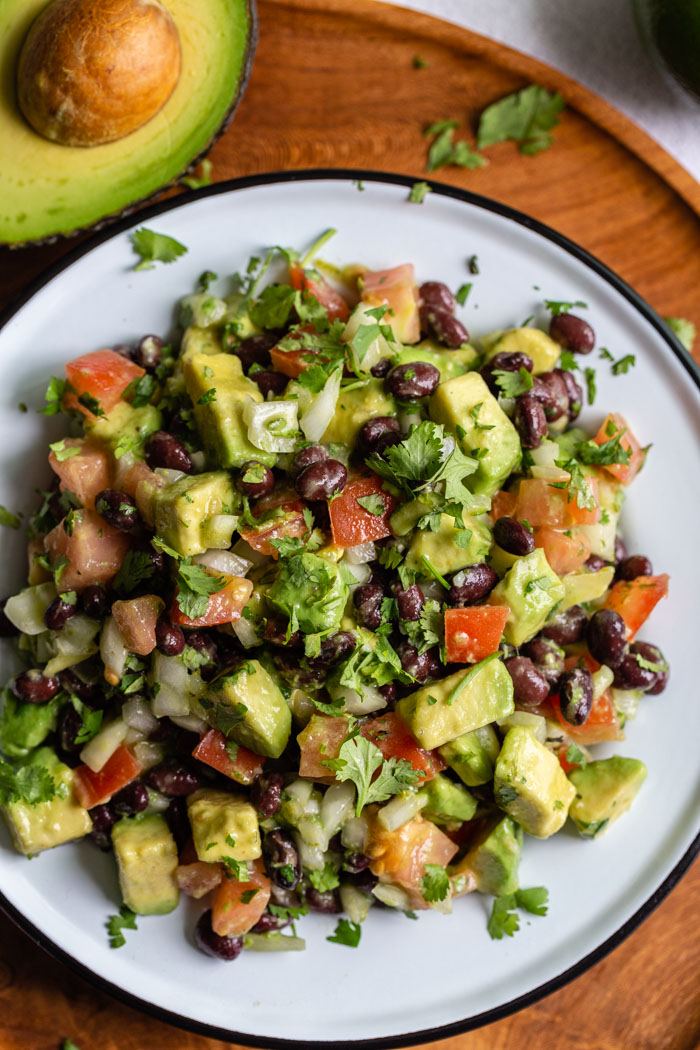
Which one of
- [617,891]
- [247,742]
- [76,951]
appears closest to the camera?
[247,742]

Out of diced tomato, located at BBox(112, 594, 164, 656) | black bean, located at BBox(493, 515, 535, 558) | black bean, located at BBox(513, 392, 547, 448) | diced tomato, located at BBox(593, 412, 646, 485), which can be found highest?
diced tomato, located at BBox(593, 412, 646, 485)

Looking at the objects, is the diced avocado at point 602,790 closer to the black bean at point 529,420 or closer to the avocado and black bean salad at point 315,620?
the avocado and black bean salad at point 315,620

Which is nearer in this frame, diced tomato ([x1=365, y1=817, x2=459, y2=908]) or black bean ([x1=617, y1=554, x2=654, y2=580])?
diced tomato ([x1=365, y1=817, x2=459, y2=908])

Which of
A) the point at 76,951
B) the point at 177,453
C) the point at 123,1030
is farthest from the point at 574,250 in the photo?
the point at 123,1030

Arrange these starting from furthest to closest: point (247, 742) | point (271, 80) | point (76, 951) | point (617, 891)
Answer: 1. point (271, 80)
2. point (617, 891)
3. point (76, 951)
4. point (247, 742)

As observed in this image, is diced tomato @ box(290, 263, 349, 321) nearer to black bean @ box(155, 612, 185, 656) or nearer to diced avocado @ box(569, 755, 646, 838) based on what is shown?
black bean @ box(155, 612, 185, 656)

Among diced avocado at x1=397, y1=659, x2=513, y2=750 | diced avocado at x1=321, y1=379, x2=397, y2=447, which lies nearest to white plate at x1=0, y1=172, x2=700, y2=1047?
diced avocado at x1=321, y1=379, x2=397, y2=447

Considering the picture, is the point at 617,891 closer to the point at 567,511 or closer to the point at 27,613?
the point at 567,511
